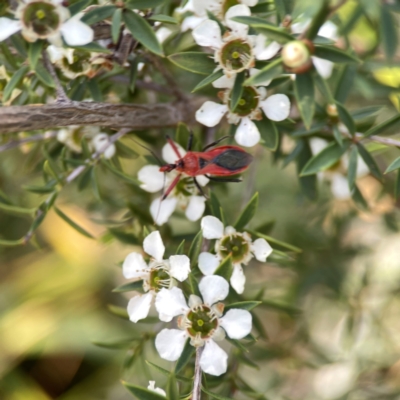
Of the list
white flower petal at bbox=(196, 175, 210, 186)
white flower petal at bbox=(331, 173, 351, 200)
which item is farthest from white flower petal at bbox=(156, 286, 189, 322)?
white flower petal at bbox=(331, 173, 351, 200)

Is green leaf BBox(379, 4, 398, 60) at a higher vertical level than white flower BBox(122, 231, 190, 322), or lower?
higher

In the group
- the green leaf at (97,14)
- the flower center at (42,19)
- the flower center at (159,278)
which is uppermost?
the flower center at (42,19)

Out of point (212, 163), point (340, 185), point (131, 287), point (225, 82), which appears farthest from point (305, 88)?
point (340, 185)

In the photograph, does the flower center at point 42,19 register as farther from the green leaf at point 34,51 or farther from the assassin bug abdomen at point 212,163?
the assassin bug abdomen at point 212,163

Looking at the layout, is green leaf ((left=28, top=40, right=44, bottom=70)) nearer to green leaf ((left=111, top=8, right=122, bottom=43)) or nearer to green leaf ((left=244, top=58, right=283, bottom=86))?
green leaf ((left=111, top=8, right=122, bottom=43))

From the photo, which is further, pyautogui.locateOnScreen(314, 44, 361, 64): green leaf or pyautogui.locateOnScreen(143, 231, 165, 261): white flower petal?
pyautogui.locateOnScreen(143, 231, 165, 261): white flower petal

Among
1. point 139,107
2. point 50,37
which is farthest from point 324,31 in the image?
point 50,37

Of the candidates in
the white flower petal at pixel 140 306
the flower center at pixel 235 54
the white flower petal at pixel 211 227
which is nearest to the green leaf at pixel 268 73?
the flower center at pixel 235 54
